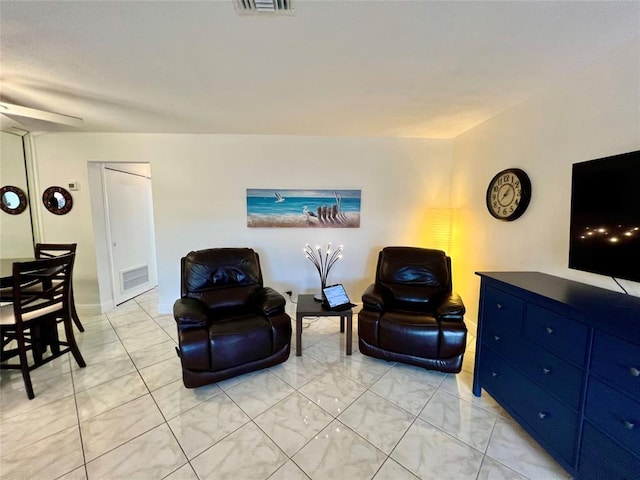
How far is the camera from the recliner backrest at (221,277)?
2463 millimetres

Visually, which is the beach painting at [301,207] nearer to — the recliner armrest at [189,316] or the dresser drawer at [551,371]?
the recliner armrest at [189,316]

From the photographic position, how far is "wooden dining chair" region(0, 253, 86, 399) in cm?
182

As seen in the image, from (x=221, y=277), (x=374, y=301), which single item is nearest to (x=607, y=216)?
(x=374, y=301)

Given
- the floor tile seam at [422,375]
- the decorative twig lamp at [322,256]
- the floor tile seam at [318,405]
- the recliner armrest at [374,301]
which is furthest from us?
the decorative twig lamp at [322,256]

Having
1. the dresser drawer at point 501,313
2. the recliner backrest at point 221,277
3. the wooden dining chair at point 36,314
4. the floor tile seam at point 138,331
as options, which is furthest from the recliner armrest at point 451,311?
the wooden dining chair at point 36,314

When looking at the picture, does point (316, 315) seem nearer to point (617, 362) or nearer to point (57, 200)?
point (617, 362)

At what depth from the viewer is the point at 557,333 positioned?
1343mm

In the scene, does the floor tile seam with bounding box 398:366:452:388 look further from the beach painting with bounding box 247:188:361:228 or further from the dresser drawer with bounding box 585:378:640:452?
the beach painting with bounding box 247:188:361:228

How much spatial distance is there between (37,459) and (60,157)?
3327 millimetres

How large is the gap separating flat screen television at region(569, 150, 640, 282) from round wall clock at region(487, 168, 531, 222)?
49 cm

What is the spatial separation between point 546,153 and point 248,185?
3034mm

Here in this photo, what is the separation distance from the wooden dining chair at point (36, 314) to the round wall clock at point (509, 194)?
3.83 meters

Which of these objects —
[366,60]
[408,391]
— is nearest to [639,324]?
[408,391]

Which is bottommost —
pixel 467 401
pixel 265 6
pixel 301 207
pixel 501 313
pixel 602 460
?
pixel 467 401
